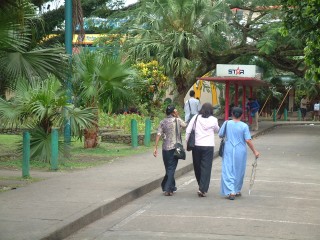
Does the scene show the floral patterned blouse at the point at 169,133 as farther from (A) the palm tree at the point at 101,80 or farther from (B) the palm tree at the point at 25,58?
(A) the palm tree at the point at 101,80

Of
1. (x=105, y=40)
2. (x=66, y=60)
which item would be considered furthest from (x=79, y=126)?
(x=105, y=40)

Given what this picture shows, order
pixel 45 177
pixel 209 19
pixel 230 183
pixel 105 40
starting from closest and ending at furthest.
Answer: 1. pixel 230 183
2. pixel 45 177
3. pixel 209 19
4. pixel 105 40

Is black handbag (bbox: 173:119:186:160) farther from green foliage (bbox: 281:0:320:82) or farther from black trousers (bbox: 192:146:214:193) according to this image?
green foliage (bbox: 281:0:320:82)

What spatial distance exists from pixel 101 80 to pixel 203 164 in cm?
784

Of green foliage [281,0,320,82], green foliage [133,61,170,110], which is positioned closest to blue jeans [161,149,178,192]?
green foliage [281,0,320,82]

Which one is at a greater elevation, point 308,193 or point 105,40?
point 105,40

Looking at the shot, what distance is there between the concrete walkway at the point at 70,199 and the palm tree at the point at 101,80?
3629 mm

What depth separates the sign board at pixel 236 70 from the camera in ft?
105

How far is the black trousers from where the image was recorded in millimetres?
12297

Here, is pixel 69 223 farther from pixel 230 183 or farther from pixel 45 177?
pixel 45 177

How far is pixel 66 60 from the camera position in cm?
1449

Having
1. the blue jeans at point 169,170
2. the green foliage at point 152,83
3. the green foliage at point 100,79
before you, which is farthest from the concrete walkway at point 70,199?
the green foliage at point 152,83

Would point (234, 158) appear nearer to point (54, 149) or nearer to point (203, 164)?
point (203, 164)

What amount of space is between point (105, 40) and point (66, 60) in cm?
2267
